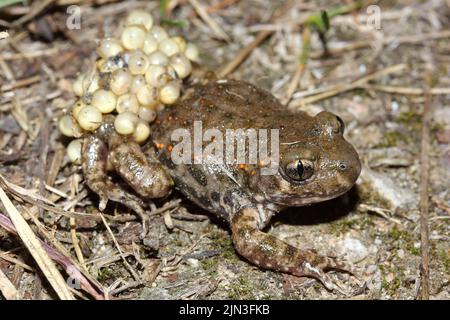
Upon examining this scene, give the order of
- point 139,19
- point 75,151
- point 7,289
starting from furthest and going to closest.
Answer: point 139,19 < point 75,151 < point 7,289

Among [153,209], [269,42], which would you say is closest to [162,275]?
[153,209]

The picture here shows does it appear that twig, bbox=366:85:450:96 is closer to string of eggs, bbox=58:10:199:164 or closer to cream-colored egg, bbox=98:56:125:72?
string of eggs, bbox=58:10:199:164

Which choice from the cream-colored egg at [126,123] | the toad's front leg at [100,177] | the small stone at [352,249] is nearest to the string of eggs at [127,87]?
the cream-colored egg at [126,123]

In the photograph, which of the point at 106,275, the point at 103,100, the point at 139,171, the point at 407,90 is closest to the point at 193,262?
the point at 106,275

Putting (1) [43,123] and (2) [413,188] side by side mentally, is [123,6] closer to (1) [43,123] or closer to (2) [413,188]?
(1) [43,123]

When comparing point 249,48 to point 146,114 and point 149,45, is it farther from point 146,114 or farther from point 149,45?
point 146,114
